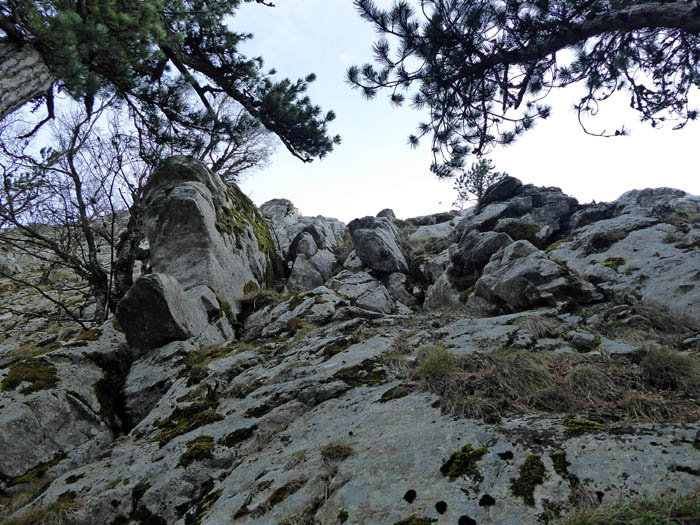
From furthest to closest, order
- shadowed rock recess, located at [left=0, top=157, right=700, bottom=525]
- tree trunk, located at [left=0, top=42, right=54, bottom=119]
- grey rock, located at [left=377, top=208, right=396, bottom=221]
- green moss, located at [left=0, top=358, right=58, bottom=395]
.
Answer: grey rock, located at [left=377, top=208, right=396, bottom=221] → green moss, located at [left=0, top=358, right=58, bottom=395] → tree trunk, located at [left=0, top=42, right=54, bottom=119] → shadowed rock recess, located at [left=0, top=157, right=700, bottom=525]

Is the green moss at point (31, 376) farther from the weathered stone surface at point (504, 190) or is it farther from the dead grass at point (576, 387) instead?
the weathered stone surface at point (504, 190)

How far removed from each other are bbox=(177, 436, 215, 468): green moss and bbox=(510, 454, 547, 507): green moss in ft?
14.5

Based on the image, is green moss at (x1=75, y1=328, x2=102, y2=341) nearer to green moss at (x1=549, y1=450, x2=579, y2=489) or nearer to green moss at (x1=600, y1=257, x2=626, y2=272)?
green moss at (x1=549, y1=450, x2=579, y2=489)

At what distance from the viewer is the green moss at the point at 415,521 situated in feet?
9.44

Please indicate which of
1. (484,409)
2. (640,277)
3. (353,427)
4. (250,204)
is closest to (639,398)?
(484,409)

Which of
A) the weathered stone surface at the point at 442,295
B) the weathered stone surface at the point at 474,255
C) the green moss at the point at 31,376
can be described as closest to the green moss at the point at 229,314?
the green moss at the point at 31,376

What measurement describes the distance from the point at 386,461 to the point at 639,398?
3.00 meters

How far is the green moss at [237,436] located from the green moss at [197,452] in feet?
0.63

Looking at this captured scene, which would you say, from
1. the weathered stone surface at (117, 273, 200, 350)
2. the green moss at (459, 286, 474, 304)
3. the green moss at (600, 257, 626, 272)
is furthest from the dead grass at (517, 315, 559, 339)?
the weathered stone surface at (117, 273, 200, 350)

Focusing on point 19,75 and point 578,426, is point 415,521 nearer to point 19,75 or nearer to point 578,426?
point 578,426

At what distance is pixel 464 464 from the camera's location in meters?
3.41

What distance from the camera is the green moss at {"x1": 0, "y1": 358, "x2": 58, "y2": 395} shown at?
26.7 feet

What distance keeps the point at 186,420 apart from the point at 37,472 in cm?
357

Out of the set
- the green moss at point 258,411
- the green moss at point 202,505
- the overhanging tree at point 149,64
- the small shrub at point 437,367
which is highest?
the overhanging tree at point 149,64
